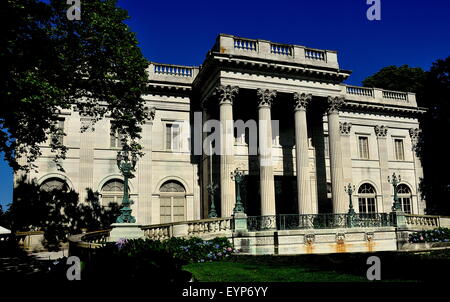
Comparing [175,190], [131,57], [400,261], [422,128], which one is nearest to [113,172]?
[175,190]

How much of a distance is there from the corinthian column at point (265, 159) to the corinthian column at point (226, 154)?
1.68 meters

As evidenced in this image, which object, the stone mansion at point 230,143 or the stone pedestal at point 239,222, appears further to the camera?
the stone mansion at point 230,143

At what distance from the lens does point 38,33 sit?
14.1 meters

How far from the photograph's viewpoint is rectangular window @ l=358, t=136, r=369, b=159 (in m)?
30.9

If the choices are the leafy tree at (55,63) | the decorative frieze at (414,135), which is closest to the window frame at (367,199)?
the decorative frieze at (414,135)

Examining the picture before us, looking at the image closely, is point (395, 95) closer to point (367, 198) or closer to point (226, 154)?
point (367, 198)

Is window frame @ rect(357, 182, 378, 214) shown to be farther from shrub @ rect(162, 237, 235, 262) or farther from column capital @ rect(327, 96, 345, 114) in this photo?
shrub @ rect(162, 237, 235, 262)

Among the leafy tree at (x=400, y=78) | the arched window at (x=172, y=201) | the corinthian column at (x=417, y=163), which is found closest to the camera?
the arched window at (x=172, y=201)

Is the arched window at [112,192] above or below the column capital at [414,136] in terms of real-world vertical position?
below

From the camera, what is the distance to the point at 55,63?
A: 14812 millimetres

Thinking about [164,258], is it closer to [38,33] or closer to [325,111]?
[38,33]

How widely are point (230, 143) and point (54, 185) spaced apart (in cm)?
1101

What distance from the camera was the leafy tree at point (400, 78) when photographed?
140 feet

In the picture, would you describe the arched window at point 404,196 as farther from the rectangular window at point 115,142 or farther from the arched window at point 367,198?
the rectangular window at point 115,142
